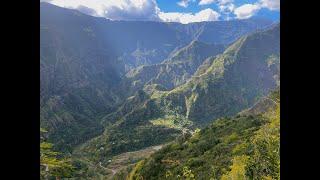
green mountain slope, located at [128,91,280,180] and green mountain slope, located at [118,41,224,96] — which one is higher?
green mountain slope, located at [118,41,224,96]

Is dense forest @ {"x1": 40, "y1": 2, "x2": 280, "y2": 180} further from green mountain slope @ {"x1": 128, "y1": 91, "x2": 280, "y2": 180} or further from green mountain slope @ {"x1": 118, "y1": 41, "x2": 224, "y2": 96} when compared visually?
green mountain slope @ {"x1": 118, "y1": 41, "x2": 224, "y2": 96}

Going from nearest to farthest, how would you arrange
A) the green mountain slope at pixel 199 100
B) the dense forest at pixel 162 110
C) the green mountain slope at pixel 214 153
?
the green mountain slope at pixel 214 153
the dense forest at pixel 162 110
the green mountain slope at pixel 199 100

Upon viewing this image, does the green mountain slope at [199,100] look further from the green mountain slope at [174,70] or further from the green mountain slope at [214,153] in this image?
the green mountain slope at [174,70]

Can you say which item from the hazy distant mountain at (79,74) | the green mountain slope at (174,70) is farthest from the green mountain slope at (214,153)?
the green mountain slope at (174,70)

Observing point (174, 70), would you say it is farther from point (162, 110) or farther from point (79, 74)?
point (162, 110)

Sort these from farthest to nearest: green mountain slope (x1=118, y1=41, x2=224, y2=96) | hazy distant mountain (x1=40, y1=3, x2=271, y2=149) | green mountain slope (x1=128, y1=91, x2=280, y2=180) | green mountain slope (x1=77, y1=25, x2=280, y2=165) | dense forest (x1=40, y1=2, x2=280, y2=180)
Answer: green mountain slope (x1=118, y1=41, x2=224, y2=96) → hazy distant mountain (x1=40, y1=3, x2=271, y2=149) → green mountain slope (x1=77, y1=25, x2=280, y2=165) → dense forest (x1=40, y1=2, x2=280, y2=180) → green mountain slope (x1=128, y1=91, x2=280, y2=180)

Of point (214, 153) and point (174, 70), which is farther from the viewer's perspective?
point (174, 70)

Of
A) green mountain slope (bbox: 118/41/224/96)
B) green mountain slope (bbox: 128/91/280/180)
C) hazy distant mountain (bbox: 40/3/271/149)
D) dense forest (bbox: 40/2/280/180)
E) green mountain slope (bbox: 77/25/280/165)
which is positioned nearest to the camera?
green mountain slope (bbox: 128/91/280/180)

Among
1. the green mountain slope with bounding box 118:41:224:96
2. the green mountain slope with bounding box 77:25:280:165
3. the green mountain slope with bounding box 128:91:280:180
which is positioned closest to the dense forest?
the green mountain slope with bounding box 128:91:280:180

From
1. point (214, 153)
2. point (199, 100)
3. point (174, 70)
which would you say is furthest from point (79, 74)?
point (214, 153)
